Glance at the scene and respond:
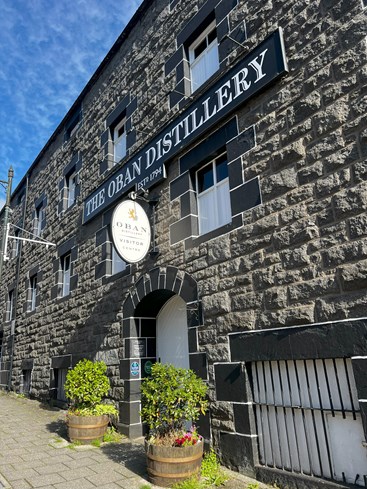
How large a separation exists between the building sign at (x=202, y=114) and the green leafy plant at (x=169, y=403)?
3.86 m

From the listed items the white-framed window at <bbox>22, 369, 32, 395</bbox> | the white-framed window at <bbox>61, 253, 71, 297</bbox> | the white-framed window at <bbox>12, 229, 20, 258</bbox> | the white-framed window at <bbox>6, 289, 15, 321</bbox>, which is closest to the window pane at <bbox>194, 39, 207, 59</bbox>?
the white-framed window at <bbox>61, 253, 71, 297</bbox>

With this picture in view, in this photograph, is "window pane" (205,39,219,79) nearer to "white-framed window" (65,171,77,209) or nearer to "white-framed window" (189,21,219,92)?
Result: "white-framed window" (189,21,219,92)

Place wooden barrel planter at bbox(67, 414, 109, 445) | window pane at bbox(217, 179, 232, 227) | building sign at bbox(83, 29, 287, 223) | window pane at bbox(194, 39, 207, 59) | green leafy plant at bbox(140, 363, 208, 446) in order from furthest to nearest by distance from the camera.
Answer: window pane at bbox(194, 39, 207, 59)
wooden barrel planter at bbox(67, 414, 109, 445)
window pane at bbox(217, 179, 232, 227)
building sign at bbox(83, 29, 287, 223)
green leafy plant at bbox(140, 363, 208, 446)

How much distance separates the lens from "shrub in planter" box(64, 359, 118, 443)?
6402 millimetres

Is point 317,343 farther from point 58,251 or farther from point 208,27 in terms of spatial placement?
point 58,251

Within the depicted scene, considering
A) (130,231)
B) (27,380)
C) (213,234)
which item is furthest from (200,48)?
(27,380)

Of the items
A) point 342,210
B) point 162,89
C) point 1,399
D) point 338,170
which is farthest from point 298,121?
point 1,399

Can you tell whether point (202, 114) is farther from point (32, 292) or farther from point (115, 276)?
point (32, 292)

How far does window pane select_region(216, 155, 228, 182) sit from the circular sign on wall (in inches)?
65.0

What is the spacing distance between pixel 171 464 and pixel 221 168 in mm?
4417

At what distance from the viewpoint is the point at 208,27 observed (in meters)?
7.23

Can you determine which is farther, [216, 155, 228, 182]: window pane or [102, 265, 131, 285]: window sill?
[102, 265, 131, 285]: window sill

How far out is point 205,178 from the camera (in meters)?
6.71

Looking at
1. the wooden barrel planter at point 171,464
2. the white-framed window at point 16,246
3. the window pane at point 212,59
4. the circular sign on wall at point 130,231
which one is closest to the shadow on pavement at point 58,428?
the wooden barrel planter at point 171,464
